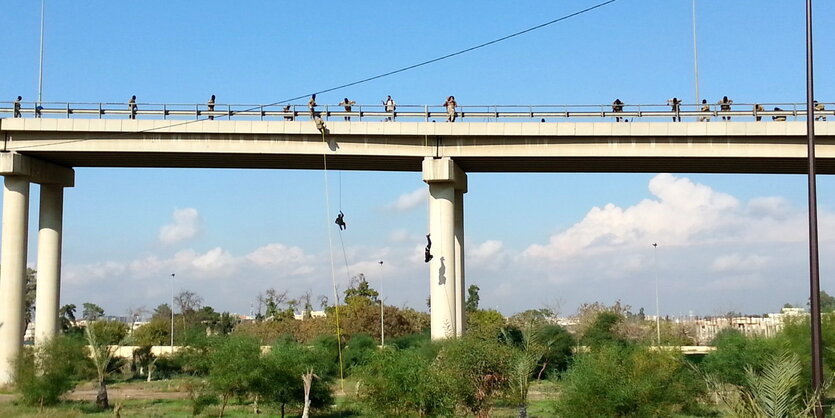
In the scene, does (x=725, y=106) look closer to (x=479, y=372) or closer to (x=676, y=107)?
(x=676, y=107)

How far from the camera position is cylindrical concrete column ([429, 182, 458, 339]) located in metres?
46.2

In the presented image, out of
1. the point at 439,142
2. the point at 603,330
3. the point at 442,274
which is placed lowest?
the point at 603,330

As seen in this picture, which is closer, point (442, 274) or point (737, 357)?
point (737, 357)

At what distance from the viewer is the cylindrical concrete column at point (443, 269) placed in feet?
151

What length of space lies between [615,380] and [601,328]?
37.3 metres

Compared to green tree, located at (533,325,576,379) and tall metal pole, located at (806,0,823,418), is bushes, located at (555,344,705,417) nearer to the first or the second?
tall metal pole, located at (806,0,823,418)

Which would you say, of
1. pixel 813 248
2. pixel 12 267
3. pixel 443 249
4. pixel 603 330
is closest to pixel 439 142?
pixel 443 249

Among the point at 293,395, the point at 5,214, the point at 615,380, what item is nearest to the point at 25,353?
the point at 5,214

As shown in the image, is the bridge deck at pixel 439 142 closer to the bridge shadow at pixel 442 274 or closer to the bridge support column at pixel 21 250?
the bridge support column at pixel 21 250

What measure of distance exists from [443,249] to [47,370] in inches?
797

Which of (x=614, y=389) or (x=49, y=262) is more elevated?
(x=49, y=262)

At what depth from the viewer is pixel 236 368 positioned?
41781 mm

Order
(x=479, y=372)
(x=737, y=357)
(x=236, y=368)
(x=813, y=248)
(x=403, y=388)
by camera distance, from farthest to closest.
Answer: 1. (x=737, y=357)
2. (x=236, y=368)
3. (x=479, y=372)
4. (x=403, y=388)
5. (x=813, y=248)

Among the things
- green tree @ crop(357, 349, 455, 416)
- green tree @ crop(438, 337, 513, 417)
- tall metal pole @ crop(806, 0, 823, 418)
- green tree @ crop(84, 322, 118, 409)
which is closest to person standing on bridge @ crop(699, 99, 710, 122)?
green tree @ crop(438, 337, 513, 417)
